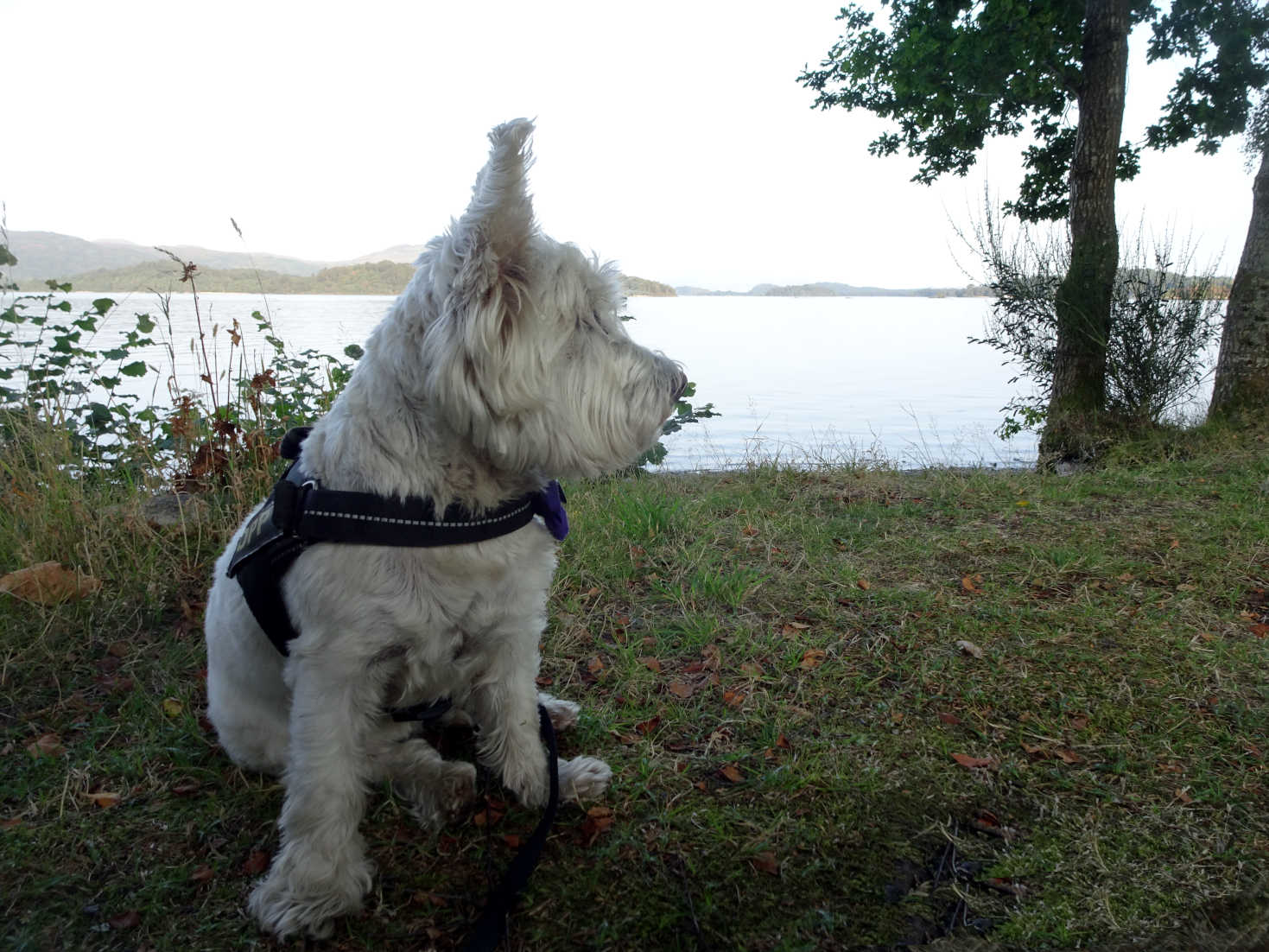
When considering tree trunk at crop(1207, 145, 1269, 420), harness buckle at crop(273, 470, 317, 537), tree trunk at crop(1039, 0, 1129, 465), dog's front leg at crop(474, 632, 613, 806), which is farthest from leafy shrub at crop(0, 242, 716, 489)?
tree trunk at crop(1207, 145, 1269, 420)

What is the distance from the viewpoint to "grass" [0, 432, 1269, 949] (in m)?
2.11

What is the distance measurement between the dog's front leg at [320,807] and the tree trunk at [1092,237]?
824 centimetres

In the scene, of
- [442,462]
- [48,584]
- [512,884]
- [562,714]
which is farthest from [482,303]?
[48,584]

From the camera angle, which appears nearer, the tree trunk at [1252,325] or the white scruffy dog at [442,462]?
the white scruffy dog at [442,462]

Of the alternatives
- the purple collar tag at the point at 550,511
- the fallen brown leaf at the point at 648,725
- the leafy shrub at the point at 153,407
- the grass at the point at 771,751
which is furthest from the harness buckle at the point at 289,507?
the leafy shrub at the point at 153,407

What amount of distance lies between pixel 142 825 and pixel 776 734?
2.17 m

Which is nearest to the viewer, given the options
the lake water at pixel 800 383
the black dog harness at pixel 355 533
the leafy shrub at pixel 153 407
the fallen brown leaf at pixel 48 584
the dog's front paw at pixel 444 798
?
the black dog harness at pixel 355 533

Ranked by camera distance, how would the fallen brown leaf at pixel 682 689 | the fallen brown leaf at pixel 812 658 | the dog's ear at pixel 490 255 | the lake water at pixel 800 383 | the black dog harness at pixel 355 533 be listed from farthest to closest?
the lake water at pixel 800 383 → the fallen brown leaf at pixel 812 658 → the fallen brown leaf at pixel 682 689 → the black dog harness at pixel 355 533 → the dog's ear at pixel 490 255

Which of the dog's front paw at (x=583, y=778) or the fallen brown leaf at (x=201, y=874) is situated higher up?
the dog's front paw at (x=583, y=778)

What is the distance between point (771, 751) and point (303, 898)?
1564mm

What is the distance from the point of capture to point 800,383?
17.3 m

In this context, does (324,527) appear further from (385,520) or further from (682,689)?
(682,689)

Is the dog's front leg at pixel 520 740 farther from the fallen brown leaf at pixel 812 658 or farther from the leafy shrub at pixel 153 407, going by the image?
the leafy shrub at pixel 153 407

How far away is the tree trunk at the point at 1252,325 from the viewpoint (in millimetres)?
8078
